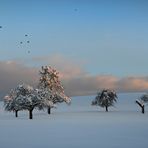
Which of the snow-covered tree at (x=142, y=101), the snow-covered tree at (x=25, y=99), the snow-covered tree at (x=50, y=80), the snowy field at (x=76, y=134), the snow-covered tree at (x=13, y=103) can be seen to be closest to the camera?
the snowy field at (x=76, y=134)

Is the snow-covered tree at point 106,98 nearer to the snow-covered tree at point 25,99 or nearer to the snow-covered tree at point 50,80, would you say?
the snow-covered tree at point 50,80

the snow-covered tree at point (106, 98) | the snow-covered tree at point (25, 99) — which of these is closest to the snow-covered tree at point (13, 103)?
the snow-covered tree at point (25, 99)

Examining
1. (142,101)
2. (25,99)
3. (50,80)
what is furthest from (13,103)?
(142,101)

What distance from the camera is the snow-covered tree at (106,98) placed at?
101 m

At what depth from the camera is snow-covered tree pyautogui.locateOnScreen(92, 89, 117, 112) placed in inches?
3976

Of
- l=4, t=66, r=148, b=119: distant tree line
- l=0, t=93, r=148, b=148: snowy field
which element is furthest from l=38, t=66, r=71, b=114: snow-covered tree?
l=0, t=93, r=148, b=148: snowy field

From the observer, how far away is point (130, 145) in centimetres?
2491

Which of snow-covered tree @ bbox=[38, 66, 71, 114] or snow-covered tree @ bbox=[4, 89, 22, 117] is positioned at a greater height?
snow-covered tree @ bbox=[38, 66, 71, 114]

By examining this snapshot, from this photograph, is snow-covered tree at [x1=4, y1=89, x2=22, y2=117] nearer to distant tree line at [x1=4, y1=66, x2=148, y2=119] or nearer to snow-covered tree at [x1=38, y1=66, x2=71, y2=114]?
distant tree line at [x1=4, y1=66, x2=148, y2=119]

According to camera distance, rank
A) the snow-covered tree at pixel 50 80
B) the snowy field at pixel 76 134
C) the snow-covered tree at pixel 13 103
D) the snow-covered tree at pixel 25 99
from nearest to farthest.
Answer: the snowy field at pixel 76 134, the snow-covered tree at pixel 25 99, the snow-covered tree at pixel 13 103, the snow-covered tree at pixel 50 80

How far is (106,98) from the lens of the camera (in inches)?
3964

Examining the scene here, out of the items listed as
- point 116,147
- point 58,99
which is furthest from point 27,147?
point 58,99


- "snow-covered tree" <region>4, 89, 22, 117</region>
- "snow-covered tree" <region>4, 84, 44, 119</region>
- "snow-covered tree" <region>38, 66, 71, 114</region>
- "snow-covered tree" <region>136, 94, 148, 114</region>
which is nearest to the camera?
"snow-covered tree" <region>4, 84, 44, 119</region>

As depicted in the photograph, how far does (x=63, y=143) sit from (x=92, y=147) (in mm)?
3206
